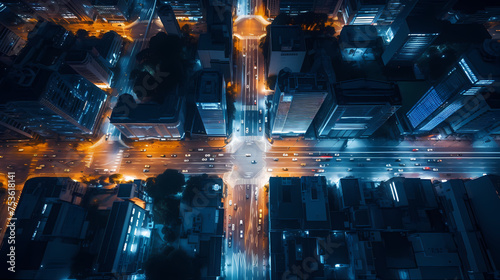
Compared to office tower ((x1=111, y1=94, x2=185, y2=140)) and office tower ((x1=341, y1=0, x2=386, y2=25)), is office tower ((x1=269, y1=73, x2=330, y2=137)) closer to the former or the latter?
office tower ((x1=111, y1=94, x2=185, y2=140))

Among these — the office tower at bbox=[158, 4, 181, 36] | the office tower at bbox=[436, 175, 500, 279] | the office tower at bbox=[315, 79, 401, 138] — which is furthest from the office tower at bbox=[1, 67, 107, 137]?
the office tower at bbox=[436, 175, 500, 279]

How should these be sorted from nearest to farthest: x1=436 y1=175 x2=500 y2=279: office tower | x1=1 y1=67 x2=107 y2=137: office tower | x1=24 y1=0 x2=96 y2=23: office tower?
x1=436 y1=175 x2=500 y2=279: office tower
x1=1 y1=67 x2=107 y2=137: office tower
x1=24 y1=0 x2=96 y2=23: office tower

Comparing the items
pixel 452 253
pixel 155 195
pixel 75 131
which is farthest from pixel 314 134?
pixel 75 131

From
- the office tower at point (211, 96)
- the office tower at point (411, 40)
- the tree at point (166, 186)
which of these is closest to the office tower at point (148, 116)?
the office tower at point (211, 96)

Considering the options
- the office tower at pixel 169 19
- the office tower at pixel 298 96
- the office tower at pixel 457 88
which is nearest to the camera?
the office tower at pixel 457 88

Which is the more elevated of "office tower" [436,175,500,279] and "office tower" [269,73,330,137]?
"office tower" [269,73,330,137]

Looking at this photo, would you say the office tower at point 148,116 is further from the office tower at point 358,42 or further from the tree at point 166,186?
the office tower at point 358,42

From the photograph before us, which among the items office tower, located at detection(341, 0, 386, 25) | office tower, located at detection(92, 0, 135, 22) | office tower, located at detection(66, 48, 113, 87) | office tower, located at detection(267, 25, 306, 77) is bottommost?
office tower, located at detection(66, 48, 113, 87)

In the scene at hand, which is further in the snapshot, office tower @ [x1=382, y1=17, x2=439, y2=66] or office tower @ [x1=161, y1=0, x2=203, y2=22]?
office tower @ [x1=161, y1=0, x2=203, y2=22]
